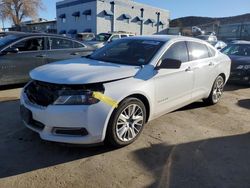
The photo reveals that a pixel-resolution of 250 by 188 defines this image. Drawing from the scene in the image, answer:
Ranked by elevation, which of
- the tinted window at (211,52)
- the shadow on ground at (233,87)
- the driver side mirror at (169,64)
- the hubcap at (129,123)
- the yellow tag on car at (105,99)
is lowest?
the shadow on ground at (233,87)

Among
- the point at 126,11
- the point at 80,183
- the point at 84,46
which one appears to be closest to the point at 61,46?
the point at 84,46

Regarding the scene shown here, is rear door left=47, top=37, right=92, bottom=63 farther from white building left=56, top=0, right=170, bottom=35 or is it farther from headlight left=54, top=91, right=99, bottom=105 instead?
white building left=56, top=0, right=170, bottom=35

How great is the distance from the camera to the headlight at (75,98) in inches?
141

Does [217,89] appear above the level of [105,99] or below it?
below

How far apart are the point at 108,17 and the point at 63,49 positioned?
35.4 m

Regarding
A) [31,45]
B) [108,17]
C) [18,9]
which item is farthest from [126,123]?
[18,9]

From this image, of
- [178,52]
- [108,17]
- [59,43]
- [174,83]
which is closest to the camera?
[174,83]

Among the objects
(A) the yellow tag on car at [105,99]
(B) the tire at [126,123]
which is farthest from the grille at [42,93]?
(B) the tire at [126,123]

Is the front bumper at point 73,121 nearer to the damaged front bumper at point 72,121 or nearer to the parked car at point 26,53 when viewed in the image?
the damaged front bumper at point 72,121

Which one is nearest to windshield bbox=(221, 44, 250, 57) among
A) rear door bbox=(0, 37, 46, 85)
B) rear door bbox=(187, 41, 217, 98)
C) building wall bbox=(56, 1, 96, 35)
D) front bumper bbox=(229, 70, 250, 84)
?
A: front bumper bbox=(229, 70, 250, 84)

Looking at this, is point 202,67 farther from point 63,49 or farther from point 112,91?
point 63,49

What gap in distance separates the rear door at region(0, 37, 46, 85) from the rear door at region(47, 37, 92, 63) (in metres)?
0.20

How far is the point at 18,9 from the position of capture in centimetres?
5572

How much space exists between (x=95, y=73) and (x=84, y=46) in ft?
16.6
